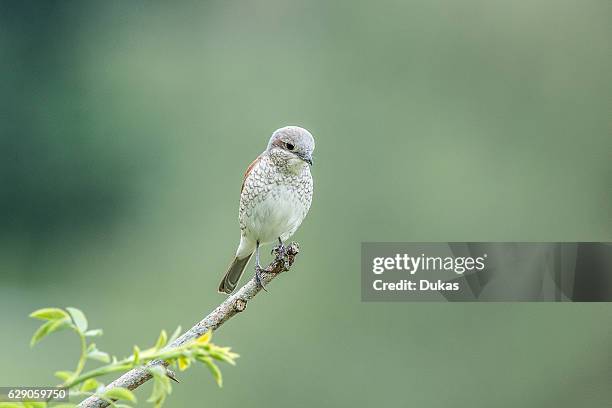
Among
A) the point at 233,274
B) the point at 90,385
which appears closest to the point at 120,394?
the point at 90,385

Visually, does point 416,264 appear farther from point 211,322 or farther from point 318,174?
point 318,174

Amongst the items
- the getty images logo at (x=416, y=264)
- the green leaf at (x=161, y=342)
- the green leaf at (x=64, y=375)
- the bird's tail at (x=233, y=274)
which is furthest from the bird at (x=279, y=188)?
the green leaf at (x=64, y=375)

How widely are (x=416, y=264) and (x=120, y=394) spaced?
4.94m

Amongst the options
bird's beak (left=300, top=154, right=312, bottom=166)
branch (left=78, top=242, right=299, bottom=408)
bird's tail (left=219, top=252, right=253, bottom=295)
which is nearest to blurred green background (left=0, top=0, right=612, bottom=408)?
bird's tail (left=219, top=252, right=253, bottom=295)

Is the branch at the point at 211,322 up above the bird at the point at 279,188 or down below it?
below

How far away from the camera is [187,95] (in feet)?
64.8

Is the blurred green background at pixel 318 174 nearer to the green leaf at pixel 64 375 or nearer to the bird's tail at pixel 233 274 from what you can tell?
the bird's tail at pixel 233 274

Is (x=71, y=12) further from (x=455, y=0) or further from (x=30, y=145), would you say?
(x=455, y=0)

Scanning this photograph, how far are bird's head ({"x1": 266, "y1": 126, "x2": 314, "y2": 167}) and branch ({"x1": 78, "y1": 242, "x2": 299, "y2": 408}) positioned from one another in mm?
1149

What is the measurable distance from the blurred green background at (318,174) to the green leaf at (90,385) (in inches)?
401

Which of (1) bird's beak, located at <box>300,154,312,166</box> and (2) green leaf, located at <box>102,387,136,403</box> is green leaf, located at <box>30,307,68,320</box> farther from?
(1) bird's beak, located at <box>300,154,312,166</box>

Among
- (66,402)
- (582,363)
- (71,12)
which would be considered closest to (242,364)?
(582,363)

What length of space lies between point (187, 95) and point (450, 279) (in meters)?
14.0

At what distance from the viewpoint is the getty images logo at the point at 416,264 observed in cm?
584
